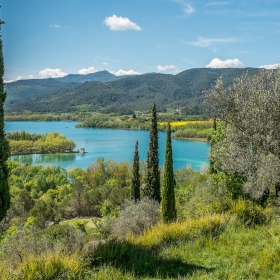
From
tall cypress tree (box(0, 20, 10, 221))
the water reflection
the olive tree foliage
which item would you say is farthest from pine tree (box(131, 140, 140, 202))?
the water reflection

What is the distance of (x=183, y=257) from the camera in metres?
5.59

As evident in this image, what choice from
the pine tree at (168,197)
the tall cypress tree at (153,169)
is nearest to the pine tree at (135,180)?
the tall cypress tree at (153,169)

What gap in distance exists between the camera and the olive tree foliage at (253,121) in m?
6.73

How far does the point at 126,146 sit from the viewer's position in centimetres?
8019

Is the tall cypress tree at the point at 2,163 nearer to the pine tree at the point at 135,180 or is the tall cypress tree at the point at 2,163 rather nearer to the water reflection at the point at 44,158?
the pine tree at the point at 135,180

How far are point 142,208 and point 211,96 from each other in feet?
38.3

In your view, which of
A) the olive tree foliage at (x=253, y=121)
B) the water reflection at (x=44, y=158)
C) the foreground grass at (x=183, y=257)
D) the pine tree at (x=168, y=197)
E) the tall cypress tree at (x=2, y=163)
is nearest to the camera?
the foreground grass at (x=183, y=257)

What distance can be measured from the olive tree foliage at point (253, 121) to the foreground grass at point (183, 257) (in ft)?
5.26

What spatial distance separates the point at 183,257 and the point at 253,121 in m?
3.54

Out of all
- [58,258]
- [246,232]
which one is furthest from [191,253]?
[58,258]

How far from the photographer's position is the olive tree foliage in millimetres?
6730

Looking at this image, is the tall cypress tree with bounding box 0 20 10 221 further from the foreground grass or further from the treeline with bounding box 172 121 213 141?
the treeline with bounding box 172 121 213 141

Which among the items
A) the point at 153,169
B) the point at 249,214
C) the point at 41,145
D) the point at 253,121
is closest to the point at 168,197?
the point at 153,169

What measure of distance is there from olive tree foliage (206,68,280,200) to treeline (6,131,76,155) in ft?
247
